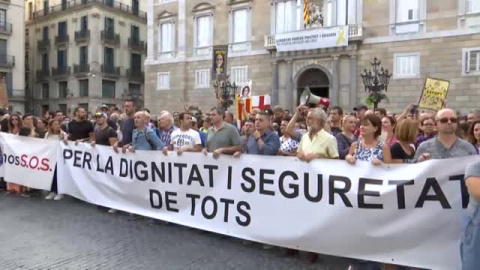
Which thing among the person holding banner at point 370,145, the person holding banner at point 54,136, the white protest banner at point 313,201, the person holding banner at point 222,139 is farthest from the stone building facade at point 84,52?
the person holding banner at point 370,145

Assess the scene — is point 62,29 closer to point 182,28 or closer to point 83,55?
point 83,55

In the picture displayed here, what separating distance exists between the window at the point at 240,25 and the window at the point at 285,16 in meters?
2.18

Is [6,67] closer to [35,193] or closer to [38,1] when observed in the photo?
[38,1]

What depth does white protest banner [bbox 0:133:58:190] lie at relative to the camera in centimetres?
831

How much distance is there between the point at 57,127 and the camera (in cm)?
877

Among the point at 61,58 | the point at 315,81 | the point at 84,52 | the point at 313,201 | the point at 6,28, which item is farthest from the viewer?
the point at 61,58

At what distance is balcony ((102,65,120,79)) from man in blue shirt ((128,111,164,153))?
42.2 meters

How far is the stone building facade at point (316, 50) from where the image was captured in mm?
21734

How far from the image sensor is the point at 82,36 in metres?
47.1

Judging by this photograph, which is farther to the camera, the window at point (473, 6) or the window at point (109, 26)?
the window at point (109, 26)

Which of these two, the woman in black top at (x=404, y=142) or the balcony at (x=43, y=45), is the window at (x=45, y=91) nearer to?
the balcony at (x=43, y=45)

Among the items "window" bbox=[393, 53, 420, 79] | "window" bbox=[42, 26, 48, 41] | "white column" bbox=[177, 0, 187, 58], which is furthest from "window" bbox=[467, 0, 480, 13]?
"window" bbox=[42, 26, 48, 41]

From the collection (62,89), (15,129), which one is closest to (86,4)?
(62,89)

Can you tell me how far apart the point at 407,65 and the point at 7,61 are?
39435 millimetres
